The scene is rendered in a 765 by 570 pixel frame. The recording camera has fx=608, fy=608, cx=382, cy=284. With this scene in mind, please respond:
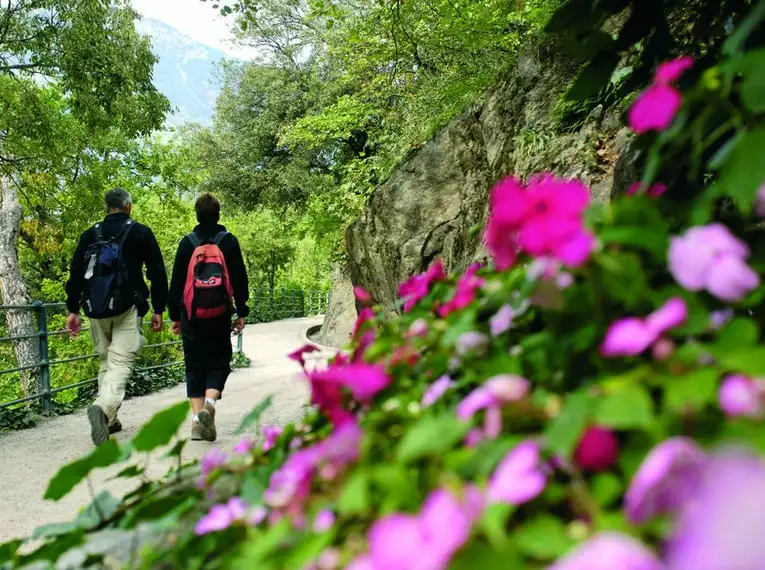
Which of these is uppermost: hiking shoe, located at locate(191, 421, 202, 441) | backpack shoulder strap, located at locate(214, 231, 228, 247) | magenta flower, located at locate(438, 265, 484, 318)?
backpack shoulder strap, located at locate(214, 231, 228, 247)

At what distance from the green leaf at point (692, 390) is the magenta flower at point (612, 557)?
0.44 ft

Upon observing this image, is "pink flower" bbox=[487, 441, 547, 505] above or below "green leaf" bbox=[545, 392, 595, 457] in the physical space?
below

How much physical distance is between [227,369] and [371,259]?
470 centimetres

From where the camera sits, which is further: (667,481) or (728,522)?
(667,481)

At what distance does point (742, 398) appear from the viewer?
1.45ft

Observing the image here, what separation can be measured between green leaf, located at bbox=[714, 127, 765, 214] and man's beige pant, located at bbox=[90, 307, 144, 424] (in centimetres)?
461

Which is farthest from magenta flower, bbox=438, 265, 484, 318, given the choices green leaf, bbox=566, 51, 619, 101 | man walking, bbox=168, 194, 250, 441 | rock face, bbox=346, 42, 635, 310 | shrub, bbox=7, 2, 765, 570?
rock face, bbox=346, 42, 635, 310

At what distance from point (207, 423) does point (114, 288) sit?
120 centimetres

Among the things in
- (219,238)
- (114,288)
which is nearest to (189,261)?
(219,238)

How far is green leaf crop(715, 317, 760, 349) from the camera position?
0.56 metres

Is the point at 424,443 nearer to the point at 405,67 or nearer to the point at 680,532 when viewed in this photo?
the point at 680,532

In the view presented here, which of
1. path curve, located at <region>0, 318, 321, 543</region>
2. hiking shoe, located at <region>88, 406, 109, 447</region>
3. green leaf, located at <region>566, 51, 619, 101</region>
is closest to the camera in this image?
green leaf, located at <region>566, 51, 619, 101</region>

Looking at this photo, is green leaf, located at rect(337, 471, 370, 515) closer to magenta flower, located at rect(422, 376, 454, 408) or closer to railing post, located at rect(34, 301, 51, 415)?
magenta flower, located at rect(422, 376, 454, 408)

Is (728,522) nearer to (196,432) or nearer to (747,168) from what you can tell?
(747,168)
